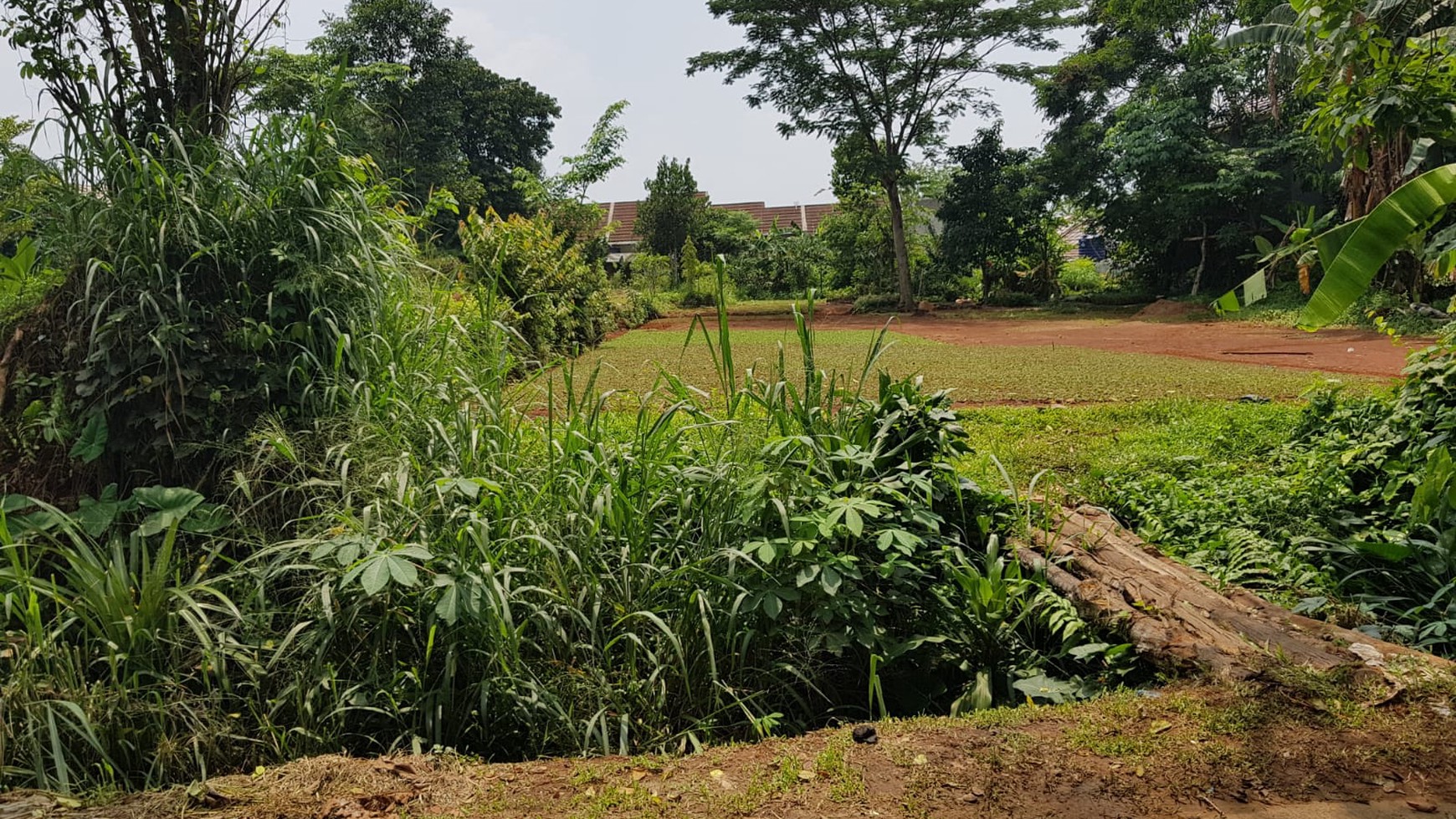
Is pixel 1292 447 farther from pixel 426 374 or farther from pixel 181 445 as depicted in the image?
pixel 181 445

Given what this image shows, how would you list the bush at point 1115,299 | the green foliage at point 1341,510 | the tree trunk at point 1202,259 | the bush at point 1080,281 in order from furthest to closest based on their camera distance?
the bush at point 1080,281
the bush at point 1115,299
the tree trunk at point 1202,259
the green foliage at point 1341,510

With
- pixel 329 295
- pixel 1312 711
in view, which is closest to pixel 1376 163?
pixel 1312 711

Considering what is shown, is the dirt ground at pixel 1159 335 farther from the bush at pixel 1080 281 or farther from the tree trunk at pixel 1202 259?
the bush at pixel 1080 281

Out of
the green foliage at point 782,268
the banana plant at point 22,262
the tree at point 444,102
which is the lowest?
the banana plant at point 22,262

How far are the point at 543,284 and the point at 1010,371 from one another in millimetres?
5680

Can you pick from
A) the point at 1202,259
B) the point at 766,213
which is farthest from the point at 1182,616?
the point at 766,213

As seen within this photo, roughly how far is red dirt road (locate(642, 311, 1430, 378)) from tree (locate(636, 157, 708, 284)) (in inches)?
384

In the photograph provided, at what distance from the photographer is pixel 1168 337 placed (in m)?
13.4

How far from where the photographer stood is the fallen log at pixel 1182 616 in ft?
6.94

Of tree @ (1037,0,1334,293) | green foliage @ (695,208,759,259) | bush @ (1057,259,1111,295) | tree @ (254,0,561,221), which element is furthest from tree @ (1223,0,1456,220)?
green foliage @ (695,208,759,259)

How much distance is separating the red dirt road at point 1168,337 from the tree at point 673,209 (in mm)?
9753

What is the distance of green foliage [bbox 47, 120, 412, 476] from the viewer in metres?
2.67

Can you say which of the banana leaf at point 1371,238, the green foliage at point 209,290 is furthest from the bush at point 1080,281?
the green foliage at point 209,290

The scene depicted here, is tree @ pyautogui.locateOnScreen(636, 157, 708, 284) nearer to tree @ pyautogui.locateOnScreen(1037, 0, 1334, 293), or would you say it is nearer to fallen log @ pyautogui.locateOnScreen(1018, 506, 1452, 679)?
tree @ pyautogui.locateOnScreen(1037, 0, 1334, 293)
